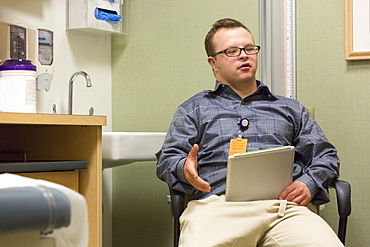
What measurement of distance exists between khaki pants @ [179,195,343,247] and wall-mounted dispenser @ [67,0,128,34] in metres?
1.23

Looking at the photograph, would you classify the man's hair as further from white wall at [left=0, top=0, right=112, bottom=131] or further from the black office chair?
white wall at [left=0, top=0, right=112, bottom=131]

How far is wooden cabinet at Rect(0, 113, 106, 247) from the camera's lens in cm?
166

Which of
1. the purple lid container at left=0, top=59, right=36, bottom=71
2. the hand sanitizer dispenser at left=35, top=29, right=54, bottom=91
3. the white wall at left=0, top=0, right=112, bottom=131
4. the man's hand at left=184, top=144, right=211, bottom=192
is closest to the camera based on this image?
the man's hand at left=184, top=144, right=211, bottom=192

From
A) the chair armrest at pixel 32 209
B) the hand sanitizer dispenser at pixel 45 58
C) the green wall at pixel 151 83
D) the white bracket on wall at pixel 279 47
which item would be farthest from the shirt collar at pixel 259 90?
the chair armrest at pixel 32 209

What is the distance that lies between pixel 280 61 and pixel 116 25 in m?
0.85

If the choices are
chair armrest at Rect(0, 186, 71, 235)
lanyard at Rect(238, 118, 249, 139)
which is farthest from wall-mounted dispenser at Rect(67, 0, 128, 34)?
chair armrest at Rect(0, 186, 71, 235)

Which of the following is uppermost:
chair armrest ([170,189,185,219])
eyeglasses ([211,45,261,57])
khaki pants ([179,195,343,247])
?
eyeglasses ([211,45,261,57])

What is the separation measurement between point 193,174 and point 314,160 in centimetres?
47

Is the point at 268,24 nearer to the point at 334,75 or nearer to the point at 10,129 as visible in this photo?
the point at 334,75

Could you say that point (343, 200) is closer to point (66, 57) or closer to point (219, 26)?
point (219, 26)

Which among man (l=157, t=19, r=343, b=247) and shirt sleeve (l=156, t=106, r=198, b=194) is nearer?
man (l=157, t=19, r=343, b=247)

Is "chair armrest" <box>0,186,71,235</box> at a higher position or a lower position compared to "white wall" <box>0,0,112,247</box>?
lower

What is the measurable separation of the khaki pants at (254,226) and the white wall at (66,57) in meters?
1.09

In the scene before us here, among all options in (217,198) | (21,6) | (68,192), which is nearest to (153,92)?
(21,6)
